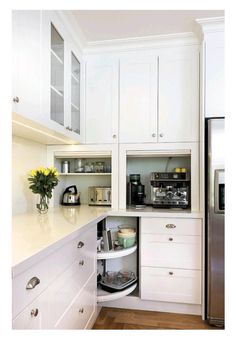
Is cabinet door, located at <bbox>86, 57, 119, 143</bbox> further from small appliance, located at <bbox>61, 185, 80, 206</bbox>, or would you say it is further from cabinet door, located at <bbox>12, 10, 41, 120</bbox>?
cabinet door, located at <bbox>12, 10, 41, 120</bbox>

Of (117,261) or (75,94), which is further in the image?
(117,261)

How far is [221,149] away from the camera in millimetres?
1852

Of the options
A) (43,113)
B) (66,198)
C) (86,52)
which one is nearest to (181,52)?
(86,52)

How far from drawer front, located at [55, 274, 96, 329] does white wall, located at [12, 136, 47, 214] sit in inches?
31.4

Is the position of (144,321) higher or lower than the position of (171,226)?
lower

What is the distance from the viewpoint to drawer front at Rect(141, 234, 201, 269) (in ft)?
6.54

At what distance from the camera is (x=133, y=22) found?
6.28 ft

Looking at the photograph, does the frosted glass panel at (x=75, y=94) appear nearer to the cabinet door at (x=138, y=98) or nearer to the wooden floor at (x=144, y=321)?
the cabinet door at (x=138, y=98)

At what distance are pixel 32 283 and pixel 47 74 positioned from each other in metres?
1.25

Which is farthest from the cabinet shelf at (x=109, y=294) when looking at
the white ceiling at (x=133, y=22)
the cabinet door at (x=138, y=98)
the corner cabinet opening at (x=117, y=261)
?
the white ceiling at (x=133, y=22)

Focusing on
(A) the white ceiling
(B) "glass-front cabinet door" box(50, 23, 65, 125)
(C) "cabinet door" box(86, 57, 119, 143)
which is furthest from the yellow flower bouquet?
(A) the white ceiling

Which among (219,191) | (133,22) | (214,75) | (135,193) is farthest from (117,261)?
(133,22)

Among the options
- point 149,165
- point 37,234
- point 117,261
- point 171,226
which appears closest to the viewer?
point 37,234

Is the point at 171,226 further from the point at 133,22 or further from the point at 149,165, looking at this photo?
the point at 133,22
